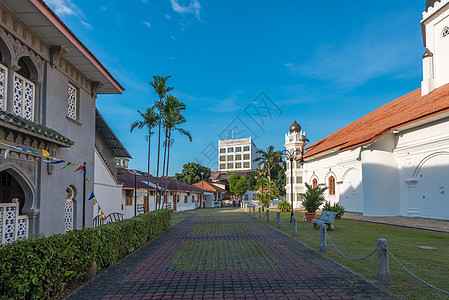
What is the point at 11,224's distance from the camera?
7.80 metres

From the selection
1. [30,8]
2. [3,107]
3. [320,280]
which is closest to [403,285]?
[320,280]

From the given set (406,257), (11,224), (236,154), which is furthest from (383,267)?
(236,154)

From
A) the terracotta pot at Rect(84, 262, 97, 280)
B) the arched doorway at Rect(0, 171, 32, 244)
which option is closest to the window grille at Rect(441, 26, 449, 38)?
the terracotta pot at Rect(84, 262, 97, 280)

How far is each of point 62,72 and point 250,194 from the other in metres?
67.3

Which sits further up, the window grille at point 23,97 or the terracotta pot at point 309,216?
the window grille at point 23,97

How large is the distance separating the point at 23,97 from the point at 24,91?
6.9 inches

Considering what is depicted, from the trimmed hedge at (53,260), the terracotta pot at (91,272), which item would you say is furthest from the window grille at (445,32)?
the terracotta pot at (91,272)

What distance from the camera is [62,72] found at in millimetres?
9797

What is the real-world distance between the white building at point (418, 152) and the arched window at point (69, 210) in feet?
57.5

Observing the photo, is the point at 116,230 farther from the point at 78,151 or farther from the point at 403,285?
the point at 403,285

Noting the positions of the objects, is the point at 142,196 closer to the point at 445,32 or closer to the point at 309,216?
the point at 309,216

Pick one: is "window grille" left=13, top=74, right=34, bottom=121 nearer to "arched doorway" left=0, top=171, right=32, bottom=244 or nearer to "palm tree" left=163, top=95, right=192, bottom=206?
"arched doorway" left=0, top=171, right=32, bottom=244

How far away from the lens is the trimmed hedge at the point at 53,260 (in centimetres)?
452

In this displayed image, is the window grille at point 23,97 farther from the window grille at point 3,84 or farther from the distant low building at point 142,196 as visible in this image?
the distant low building at point 142,196
